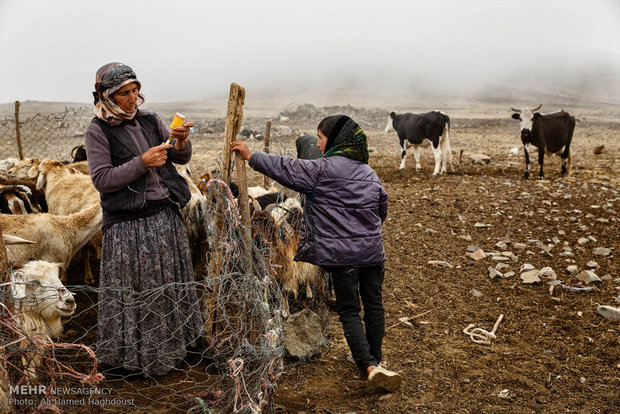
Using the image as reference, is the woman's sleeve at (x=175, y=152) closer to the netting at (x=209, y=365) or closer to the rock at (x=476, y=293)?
the netting at (x=209, y=365)

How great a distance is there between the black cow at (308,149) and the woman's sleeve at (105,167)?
11.4ft

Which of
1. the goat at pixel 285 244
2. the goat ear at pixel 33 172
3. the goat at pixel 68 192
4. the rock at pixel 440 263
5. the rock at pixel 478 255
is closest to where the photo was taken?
the goat at pixel 285 244

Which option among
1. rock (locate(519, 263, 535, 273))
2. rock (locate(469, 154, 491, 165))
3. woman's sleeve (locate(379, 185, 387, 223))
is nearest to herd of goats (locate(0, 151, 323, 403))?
woman's sleeve (locate(379, 185, 387, 223))

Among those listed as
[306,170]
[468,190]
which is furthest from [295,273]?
[468,190]

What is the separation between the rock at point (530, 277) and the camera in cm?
517

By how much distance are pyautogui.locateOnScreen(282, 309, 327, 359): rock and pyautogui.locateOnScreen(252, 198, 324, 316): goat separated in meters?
0.33

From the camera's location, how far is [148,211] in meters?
3.05

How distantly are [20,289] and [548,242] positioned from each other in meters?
5.70

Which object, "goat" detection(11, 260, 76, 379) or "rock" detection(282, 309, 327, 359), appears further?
"rock" detection(282, 309, 327, 359)

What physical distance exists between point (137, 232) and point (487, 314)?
10.5ft

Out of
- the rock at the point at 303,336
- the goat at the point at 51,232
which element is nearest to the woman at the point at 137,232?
the rock at the point at 303,336

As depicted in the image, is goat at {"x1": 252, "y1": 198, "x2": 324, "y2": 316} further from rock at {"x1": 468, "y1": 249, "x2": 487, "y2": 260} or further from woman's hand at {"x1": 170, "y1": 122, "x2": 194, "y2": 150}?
rock at {"x1": 468, "y1": 249, "x2": 487, "y2": 260}

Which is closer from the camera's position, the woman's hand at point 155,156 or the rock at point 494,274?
the woman's hand at point 155,156

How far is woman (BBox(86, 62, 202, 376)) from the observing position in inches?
113
